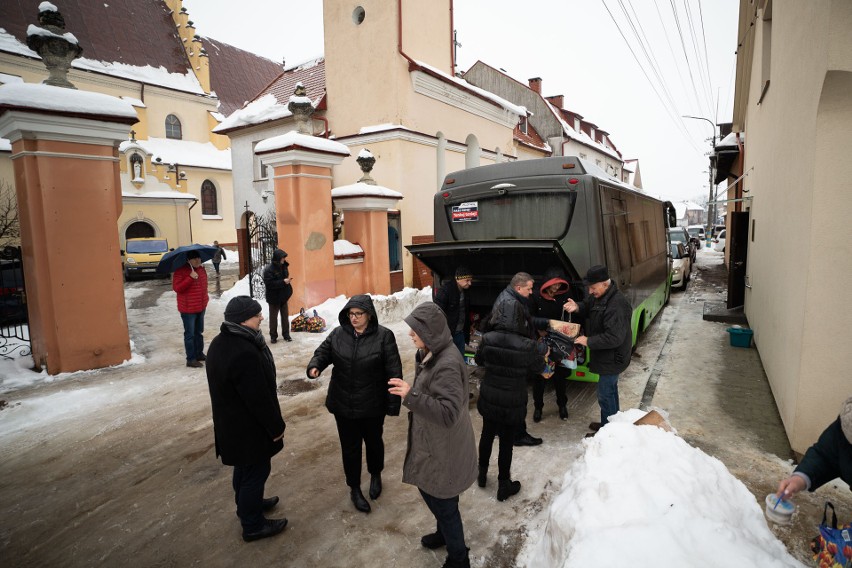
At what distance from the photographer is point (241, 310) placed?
297 centimetres

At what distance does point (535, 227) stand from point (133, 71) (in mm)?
32859

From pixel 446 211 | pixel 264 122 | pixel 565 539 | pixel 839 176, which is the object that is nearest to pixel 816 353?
pixel 839 176

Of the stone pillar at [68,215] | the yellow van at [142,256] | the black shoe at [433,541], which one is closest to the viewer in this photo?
the black shoe at [433,541]

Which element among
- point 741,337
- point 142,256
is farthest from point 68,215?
point 142,256

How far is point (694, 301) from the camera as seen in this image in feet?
42.3

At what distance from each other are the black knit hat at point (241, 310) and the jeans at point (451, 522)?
5.21ft

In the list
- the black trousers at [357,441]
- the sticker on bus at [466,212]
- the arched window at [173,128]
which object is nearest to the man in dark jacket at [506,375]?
the black trousers at [357,441]

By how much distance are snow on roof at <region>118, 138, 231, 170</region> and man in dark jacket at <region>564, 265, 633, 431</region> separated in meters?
29.3

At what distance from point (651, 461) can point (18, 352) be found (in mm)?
9221

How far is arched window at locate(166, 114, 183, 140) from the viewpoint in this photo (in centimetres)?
3006

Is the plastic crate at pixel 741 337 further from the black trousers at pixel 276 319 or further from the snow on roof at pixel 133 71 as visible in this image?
the snow on roof at pixel 133 71

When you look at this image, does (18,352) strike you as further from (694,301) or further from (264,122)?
(694,301)

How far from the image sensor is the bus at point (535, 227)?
5.31 m

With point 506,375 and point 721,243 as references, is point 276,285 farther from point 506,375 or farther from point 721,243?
point 721,243
